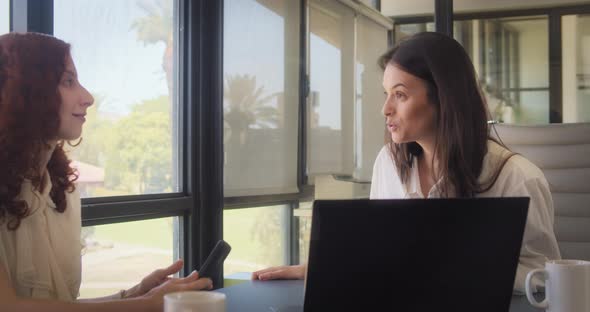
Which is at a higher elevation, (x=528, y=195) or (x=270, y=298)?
(x=528, y=195)

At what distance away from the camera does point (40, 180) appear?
148 cm

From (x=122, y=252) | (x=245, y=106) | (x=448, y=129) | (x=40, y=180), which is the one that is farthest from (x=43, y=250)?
(x=245, y=106)

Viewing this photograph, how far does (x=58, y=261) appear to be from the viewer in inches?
60.1

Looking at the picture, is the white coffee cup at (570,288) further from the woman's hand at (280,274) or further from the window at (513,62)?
the window at (513,62)

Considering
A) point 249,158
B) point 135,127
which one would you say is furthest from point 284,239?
point 135,127

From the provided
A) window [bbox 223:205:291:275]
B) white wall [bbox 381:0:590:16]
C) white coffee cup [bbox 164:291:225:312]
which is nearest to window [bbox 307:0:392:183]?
white wall [bbox 381:0:590:16]

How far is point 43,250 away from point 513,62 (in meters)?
4.46

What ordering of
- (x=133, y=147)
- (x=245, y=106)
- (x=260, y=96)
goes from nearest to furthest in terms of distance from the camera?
(x=133, y=147), (x=245, y=106), (x=260, y=96)

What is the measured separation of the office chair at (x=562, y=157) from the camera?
7.65ft

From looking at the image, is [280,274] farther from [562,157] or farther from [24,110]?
[562,157]

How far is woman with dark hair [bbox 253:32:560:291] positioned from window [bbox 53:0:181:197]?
1.26 m

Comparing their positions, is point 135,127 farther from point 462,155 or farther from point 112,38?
point 462,155

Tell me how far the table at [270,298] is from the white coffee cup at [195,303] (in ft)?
1.49

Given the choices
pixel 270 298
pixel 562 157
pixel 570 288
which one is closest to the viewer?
pixel 570 288
